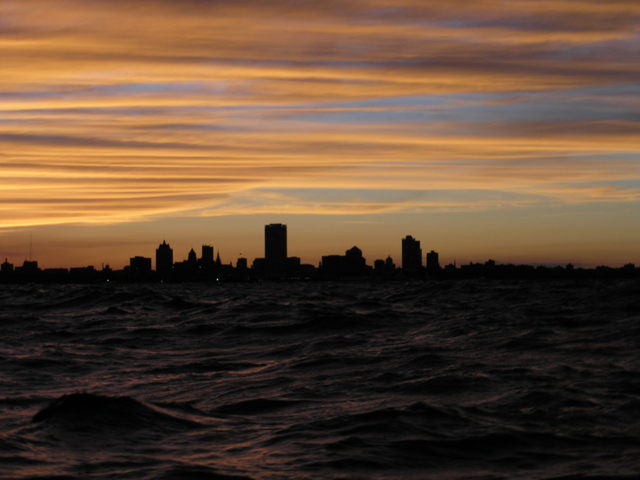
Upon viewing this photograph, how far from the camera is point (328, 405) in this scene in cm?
1642

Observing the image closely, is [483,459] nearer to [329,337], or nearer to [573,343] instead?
[573,343]

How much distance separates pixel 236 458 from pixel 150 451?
1407mm

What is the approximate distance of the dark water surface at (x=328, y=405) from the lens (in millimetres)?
11773

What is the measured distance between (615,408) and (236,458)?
682cm

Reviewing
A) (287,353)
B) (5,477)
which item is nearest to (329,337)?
(287,353)

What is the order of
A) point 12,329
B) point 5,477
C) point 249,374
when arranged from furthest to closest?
point 12,329
point 249,374
point 5,477

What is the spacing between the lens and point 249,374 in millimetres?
21547

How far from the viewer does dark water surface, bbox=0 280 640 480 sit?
1177 centimetres

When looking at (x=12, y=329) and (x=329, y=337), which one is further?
(x=12, y=329)

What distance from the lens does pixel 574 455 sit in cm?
1194

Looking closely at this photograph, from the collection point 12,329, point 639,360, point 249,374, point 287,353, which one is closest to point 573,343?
point 639,360

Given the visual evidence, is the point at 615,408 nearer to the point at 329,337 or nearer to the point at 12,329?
the point at 329,337

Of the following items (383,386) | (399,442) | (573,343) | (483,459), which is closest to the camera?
(483,459)

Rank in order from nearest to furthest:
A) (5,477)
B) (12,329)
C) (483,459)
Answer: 1. (5,477)
2. (483,459)
3. (12,329)
